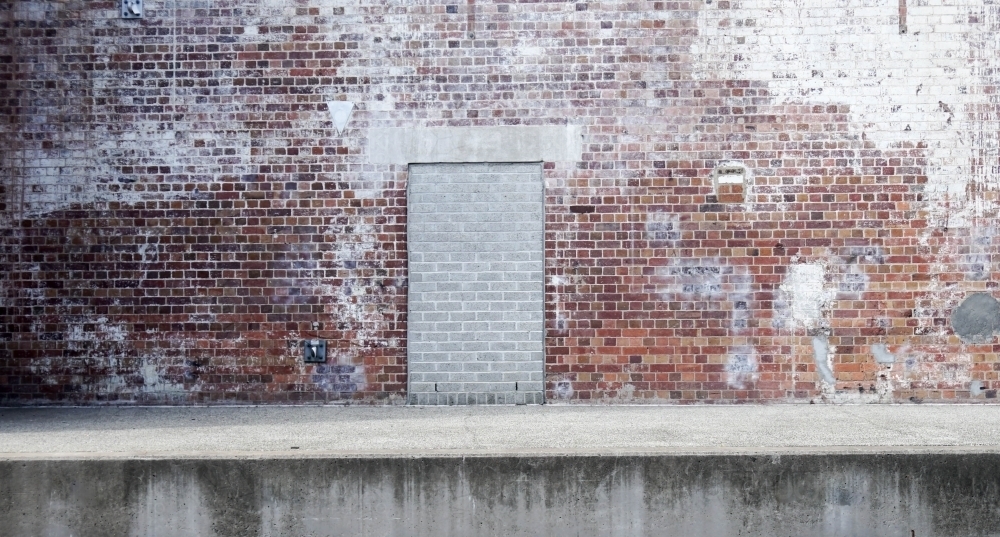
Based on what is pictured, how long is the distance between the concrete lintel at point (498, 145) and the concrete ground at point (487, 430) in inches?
94.7

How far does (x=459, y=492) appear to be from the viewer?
21.3ft

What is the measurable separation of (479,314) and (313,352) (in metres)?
1.65

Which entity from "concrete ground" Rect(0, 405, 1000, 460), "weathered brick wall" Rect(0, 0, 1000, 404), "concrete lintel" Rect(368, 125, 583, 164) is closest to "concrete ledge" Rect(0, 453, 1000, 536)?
"concrete ground" Rect(0, 405, 1000, 460)

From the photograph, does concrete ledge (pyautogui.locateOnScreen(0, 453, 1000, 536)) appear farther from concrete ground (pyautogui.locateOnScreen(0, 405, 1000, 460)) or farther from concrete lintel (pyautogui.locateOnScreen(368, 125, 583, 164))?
concrete lintel (pyautogui.locateOnScreen(368, 125, 583, 164))

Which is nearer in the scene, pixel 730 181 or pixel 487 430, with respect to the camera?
pixel 487 430

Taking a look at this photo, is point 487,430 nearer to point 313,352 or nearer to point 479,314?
point 479,314

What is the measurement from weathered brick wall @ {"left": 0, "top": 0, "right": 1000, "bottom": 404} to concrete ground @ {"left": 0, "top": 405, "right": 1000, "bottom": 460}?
0.48 m

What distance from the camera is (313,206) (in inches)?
368

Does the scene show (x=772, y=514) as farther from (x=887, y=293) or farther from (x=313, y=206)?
(x=313, y=206)

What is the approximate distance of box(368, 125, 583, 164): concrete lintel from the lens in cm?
929

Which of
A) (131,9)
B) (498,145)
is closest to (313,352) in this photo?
(498,145)

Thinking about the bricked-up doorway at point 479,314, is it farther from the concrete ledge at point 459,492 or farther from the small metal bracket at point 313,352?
the concrete ledge at point 459,492

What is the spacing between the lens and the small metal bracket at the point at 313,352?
9.31 meters

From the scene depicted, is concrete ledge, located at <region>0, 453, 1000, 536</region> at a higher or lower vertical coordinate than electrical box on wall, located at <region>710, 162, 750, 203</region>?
lower
